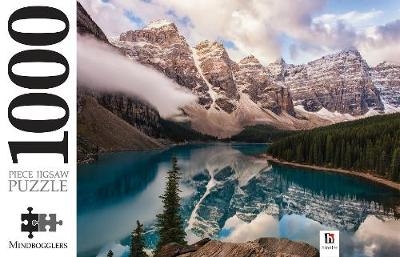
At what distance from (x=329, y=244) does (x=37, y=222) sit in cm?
385

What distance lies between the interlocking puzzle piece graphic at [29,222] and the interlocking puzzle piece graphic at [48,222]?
4 centimetres

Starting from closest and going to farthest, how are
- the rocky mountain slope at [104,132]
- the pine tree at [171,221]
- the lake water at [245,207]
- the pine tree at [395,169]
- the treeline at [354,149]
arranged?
1. the pine tree at [171,221]
2. the lake water at [245,207]
3. the pine tree at [395,169]
4. the treeline at [354,149]
5. the rocky mountain slope at [104,132]

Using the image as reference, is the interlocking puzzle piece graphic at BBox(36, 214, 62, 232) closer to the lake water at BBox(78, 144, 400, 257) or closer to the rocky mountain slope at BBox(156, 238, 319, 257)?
the rocky mountain slope at BBox(156, 238, 319, 257)

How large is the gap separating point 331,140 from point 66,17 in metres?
120

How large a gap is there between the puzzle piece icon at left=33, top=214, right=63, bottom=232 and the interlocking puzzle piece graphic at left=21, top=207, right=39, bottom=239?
3 centimetres

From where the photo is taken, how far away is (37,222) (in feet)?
15.0

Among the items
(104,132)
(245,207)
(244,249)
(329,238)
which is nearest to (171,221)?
(244,249)

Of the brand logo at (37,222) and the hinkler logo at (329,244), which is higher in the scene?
the brand logo at (37,222)

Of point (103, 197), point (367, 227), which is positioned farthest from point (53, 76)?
point (103, 197)

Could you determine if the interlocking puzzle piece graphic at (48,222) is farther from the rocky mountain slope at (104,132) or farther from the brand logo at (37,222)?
the rocky mountain slope at (104,132)

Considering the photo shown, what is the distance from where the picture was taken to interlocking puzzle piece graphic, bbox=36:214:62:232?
4559mm

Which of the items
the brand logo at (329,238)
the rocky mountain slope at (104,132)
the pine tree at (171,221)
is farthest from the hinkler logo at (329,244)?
the rocky mountain slope at (104,132)

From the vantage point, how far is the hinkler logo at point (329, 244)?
6.37 metres

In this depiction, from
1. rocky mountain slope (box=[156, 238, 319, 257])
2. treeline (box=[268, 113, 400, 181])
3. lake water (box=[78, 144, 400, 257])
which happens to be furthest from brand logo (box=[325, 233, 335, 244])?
treeline (box=[268, 113, 400, 181])
